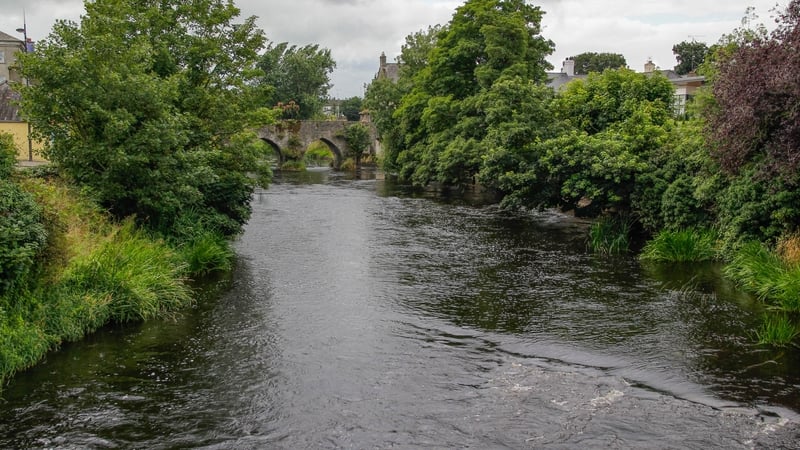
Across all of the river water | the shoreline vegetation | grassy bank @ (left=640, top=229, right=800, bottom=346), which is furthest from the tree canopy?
the river water

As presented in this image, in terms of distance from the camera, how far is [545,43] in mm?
36594

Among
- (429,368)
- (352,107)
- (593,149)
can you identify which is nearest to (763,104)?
(593,149)

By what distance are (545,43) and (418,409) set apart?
30277 mm

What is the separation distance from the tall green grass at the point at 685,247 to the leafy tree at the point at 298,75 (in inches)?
2764

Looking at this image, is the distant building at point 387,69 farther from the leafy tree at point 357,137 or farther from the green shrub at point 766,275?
the green shrub at point 766,275

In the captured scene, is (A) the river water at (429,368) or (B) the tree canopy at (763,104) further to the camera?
(B) the tree canopy at (763,104)

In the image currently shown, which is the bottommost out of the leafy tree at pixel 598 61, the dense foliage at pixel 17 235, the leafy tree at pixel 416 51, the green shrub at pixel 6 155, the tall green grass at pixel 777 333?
the tall green grass at pixel 777 333

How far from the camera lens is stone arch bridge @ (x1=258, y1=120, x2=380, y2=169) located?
64500mm

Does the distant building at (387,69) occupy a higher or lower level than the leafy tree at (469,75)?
higher

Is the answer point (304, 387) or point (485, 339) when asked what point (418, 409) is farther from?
point (485, 339)

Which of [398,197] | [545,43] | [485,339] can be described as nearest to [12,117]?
[398,197]

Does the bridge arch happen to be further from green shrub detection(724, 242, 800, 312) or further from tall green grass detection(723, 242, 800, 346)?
tall green grass detection(723, 242, 800, 346)

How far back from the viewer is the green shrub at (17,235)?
414 inches

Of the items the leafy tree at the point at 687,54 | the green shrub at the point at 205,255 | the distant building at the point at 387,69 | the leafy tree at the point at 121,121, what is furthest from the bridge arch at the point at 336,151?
the green shrub at the point at 205,255
